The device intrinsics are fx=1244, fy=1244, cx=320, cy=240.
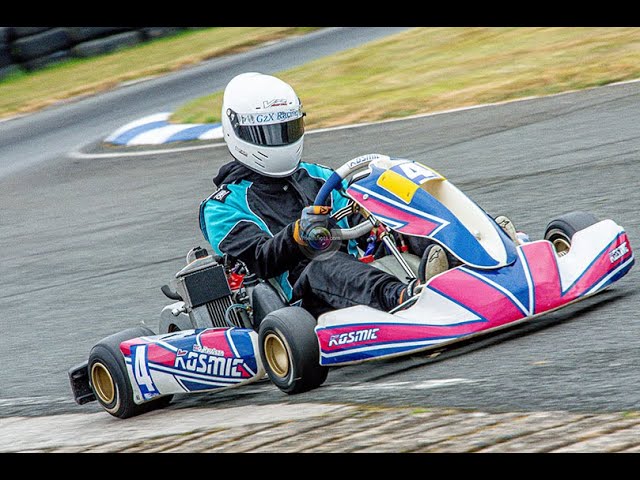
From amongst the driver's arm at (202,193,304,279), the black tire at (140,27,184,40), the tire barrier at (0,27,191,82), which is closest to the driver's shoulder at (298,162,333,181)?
the driver's arm at (202,193,304,279)

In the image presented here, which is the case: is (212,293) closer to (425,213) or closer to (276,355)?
(276,355)

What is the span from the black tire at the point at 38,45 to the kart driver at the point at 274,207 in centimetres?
1196

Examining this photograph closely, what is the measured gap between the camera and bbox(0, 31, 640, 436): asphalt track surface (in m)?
3.68

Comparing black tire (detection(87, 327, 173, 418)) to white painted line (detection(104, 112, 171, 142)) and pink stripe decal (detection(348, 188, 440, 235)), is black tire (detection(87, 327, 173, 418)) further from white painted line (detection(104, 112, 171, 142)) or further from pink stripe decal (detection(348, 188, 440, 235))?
white painted line (detection(104, 112, 171, 142))

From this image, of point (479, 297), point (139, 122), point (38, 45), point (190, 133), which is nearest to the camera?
point (479, 297)

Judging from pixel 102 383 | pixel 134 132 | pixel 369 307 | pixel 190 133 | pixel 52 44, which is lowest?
pixel 102 383

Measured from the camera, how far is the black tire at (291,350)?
13.0ft

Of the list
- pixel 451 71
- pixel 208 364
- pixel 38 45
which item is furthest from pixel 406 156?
pixel 38 45

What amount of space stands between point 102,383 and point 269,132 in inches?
43.8

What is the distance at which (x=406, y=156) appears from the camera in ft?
28.4

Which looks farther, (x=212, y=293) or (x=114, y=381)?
(x=212, y=293)

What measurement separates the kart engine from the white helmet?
0.40 metres
